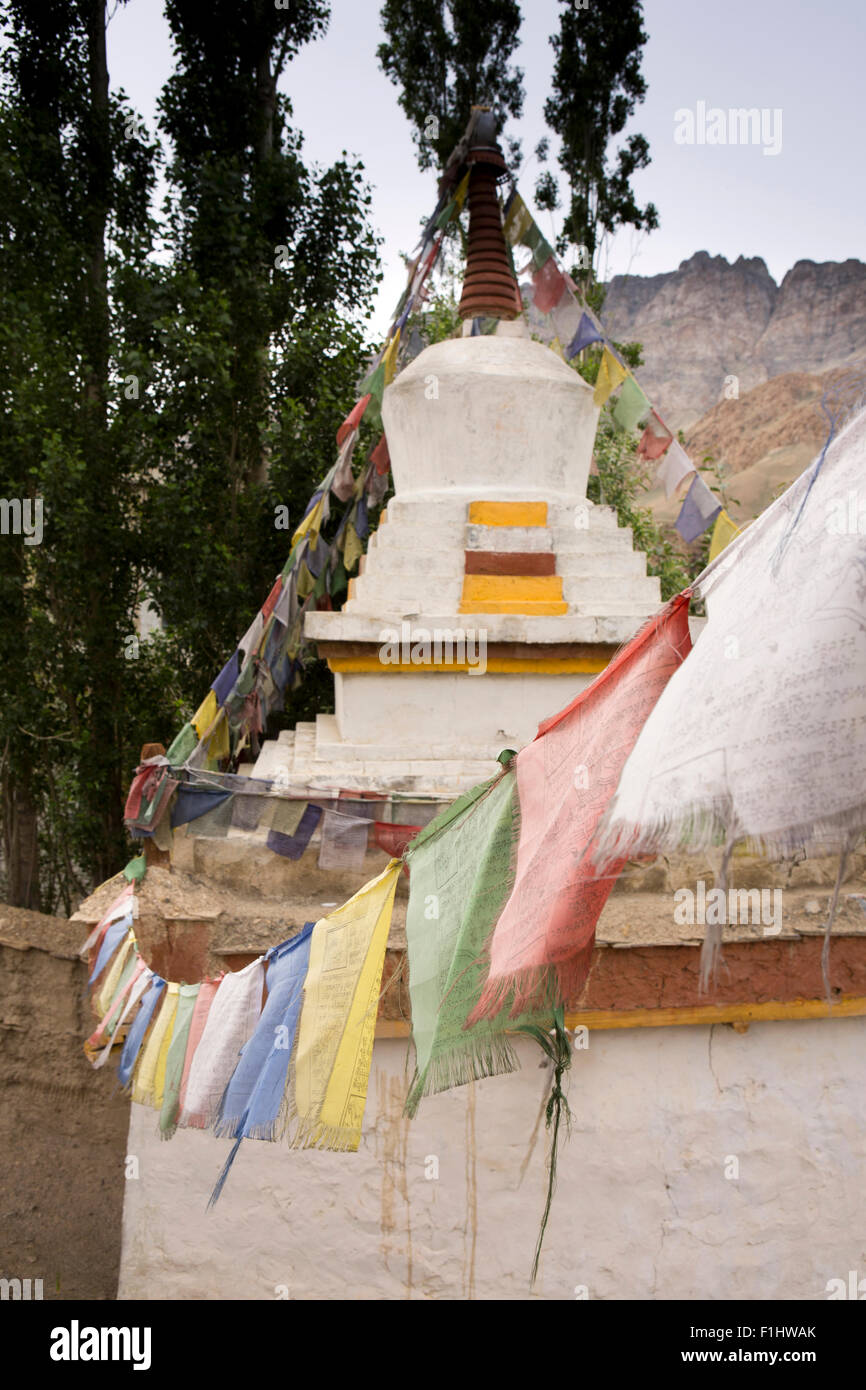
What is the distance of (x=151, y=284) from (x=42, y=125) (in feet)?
7.76

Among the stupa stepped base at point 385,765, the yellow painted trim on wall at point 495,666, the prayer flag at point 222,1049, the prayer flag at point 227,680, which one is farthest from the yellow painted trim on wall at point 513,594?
the prayer flag at point 222,1049

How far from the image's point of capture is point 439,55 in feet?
47.7

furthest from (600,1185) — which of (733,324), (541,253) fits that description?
(733,324)

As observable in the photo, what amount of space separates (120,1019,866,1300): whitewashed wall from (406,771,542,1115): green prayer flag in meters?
1.61

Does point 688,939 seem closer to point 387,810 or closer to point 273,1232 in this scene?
point 387,810

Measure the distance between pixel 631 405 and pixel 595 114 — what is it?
10.4 meters

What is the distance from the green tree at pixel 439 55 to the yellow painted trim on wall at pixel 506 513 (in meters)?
10.4

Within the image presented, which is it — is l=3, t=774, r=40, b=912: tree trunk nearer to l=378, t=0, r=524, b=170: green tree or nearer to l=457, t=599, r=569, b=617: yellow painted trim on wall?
l=457, t=599, r=569, b=617: yellow painted trim on wall

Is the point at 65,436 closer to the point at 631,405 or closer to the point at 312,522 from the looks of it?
the point at 312,522

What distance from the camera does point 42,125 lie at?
376 inches

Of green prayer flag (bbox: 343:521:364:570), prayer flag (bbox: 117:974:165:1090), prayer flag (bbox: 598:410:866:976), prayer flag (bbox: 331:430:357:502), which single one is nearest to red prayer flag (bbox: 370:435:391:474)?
green prayer flag (bbox: 343:521:364:570)

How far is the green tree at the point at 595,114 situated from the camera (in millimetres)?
14836
